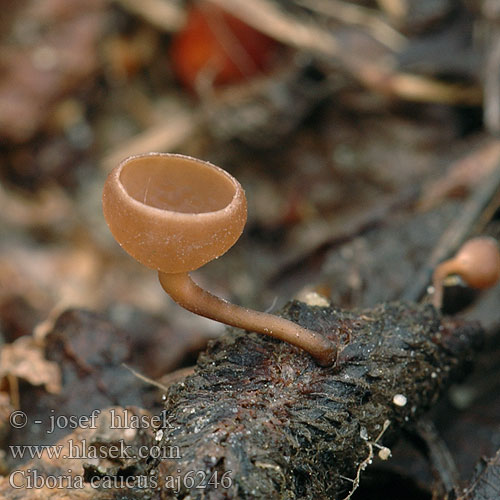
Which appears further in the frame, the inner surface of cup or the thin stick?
the thin stick

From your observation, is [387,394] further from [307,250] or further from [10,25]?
[10,25]

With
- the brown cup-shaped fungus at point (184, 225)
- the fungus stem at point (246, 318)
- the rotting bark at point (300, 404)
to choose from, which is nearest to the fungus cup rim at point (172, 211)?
the brown cup-shaped fungus at point (184, 225)

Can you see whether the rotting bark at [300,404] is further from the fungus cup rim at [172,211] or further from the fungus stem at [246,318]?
the fungus cup rim at [172,211]

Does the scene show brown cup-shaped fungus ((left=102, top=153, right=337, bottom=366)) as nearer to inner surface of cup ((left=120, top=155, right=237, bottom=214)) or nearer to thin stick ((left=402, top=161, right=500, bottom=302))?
inner surface of cup ((left=120, top=155, right=237, bottom=214))

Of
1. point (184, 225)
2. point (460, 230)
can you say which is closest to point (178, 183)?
point (184, 225)

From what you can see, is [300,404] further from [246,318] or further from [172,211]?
[172,211]

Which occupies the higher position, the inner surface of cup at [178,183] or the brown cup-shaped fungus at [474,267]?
the inner surface of cup at [178,183]

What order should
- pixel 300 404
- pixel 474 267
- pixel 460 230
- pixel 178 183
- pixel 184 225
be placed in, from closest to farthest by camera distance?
pixel 184 225 → pixel 300 404 → pixel 178 183 → pixel 474 267 → pixel 460 230

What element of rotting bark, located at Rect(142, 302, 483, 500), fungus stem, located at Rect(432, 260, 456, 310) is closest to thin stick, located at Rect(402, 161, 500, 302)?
fungus stem, located at Rect(432, 260, 456, 310)
